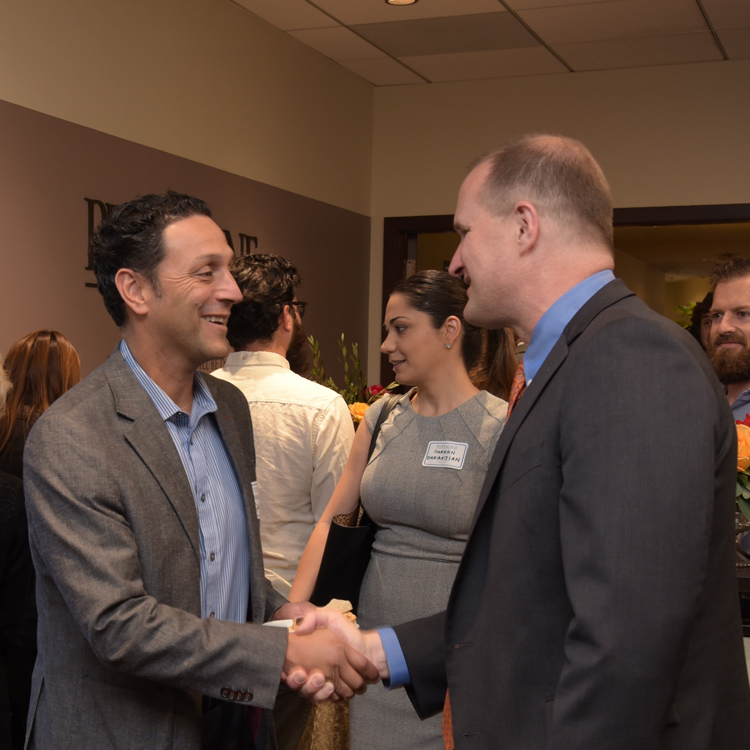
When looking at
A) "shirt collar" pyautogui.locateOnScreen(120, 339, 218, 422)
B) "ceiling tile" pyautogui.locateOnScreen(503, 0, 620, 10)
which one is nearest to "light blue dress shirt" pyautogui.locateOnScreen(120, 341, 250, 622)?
"shirt collar" pyautogui.locateOnScreen(120, 339, 218, 422)

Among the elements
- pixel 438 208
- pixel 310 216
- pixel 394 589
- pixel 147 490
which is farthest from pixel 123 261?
pixel 438 208

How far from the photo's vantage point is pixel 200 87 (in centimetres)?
479

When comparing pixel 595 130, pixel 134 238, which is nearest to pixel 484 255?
pixel 134 238

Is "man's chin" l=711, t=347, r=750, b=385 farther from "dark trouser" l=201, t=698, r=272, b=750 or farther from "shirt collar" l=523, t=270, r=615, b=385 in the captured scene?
"dark trouser" l=201, t=698, r=272, b=750

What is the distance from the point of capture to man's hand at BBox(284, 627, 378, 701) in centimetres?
165

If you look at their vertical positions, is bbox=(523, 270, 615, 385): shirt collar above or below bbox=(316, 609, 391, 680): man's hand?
above

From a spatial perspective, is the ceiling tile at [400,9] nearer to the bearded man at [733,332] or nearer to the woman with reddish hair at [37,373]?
the bearded man at [733,332]

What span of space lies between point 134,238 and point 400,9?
12.7 feet

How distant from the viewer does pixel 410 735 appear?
247cm

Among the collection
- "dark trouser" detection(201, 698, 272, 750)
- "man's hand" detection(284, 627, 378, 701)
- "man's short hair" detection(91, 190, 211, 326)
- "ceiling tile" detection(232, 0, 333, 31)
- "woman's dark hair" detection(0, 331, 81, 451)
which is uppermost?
"ceiling tile" detection(232, 0, 333, 31)

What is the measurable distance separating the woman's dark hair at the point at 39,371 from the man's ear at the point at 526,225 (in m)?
2.28

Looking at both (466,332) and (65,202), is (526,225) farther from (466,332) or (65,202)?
→ (65,202)

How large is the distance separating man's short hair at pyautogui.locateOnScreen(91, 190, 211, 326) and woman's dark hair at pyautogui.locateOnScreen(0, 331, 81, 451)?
1.51 m

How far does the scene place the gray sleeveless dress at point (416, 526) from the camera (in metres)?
2.43
